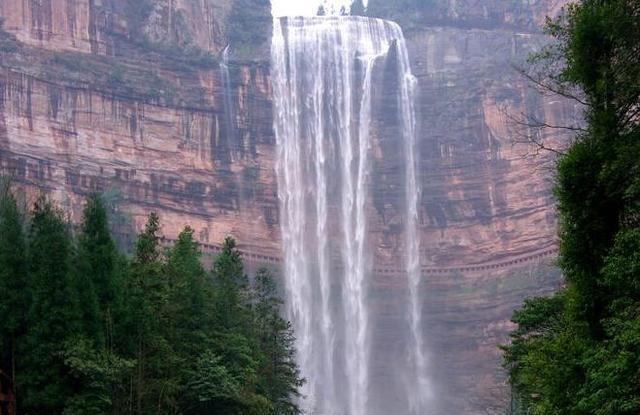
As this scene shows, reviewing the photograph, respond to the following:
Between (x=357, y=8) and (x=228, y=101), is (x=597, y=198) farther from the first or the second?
(x=357, y=8)

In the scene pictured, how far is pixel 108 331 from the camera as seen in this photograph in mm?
19453

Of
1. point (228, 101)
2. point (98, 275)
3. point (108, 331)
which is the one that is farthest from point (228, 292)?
point (228, 101)

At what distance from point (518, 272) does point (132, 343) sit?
38329 mm

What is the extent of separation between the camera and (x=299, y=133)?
5828 centimetres

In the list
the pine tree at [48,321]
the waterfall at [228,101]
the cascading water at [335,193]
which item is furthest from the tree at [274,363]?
the waterfall at [228,101]

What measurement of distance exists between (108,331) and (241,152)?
38.6m

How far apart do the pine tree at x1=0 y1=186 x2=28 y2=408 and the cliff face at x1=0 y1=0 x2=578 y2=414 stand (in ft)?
105

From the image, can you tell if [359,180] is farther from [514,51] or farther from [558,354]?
[558,354]

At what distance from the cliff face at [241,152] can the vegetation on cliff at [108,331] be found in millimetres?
29687

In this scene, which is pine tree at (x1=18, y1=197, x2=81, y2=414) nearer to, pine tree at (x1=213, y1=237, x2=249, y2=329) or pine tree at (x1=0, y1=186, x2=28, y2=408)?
pine tree at (x1=0, y1=186, x2=28, y2=408)

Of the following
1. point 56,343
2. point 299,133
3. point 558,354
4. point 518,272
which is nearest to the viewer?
point 558,354

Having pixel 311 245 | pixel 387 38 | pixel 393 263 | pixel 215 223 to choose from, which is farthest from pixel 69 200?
pixel 387 38

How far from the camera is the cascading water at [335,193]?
52.7 meters

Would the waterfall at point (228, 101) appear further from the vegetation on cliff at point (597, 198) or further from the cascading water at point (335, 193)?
the vegetation on cliff at point (597, 198)
